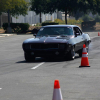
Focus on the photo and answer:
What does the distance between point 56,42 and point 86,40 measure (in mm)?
3079

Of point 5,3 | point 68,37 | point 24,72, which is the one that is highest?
point 5,3

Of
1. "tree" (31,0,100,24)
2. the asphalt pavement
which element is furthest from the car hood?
"tree" (31,0,100,24)

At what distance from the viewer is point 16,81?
8.45m

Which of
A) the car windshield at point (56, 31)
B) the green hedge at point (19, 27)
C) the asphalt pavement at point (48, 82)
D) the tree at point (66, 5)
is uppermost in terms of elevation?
the tree at point (66, 5)

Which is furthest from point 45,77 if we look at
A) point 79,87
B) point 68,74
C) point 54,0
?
point 54,0

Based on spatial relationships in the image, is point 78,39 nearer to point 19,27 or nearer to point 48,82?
point 48,82

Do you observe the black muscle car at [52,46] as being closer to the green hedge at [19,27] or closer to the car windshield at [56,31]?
the car windshield at [56,31]

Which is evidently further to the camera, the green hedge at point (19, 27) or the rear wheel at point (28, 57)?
the green hedge at point (19, 27)

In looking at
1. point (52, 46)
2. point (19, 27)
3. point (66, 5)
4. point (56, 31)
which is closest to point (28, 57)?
point (52, 46)

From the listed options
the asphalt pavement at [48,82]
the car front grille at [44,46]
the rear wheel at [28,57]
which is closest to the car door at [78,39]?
the car front grille at [44,46]

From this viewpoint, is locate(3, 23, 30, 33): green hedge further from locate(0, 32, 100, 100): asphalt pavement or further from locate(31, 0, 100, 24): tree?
locate(0, 32, 100, 100): asphalt pavement

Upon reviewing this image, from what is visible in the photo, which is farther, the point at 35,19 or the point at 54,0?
the point at 35,19

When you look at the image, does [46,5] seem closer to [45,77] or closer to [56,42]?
[56,42]

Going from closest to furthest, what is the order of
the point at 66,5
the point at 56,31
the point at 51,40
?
the point at 51,40 < the point at 56,31 < the point at 66,5
